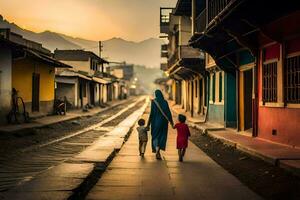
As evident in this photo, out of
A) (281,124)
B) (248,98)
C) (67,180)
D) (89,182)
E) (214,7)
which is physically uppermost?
(214,7)

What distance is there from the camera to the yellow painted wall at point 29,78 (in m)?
20.8

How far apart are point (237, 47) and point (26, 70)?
1144 cm

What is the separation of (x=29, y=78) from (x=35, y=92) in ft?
5.63

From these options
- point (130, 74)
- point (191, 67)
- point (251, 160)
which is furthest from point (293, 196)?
point (130, 74)

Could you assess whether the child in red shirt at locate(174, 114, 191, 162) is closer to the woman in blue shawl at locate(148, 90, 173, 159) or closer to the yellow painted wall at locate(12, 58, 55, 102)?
the woman in blue shawl at locate(148, 90, 173, 159)

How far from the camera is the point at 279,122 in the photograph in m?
12.0

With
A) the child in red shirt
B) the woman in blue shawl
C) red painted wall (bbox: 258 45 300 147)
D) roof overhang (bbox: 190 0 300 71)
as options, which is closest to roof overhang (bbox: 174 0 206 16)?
roof overhang (bbox: 190 0 300 71)

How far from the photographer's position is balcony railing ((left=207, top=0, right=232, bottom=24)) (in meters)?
15.0

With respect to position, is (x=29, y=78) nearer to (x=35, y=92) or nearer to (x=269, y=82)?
(x=35, y=92)

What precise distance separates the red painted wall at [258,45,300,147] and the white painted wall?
36.4 ft

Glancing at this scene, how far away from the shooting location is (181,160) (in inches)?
395

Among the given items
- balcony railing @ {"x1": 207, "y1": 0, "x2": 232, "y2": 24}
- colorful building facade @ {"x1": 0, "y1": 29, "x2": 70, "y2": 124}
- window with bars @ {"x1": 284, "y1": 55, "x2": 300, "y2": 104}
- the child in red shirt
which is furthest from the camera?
colorful building facade @ {"x1": 0, "y1": 29, "x2": 70, "y2": 124}

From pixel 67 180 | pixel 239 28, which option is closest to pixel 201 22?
pixel 239 28

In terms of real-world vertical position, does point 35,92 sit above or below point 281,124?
above
